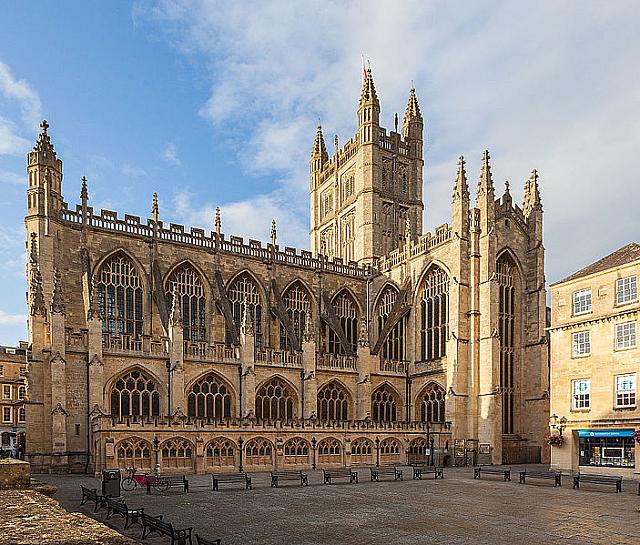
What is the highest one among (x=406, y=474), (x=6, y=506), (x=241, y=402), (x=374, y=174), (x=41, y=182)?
(x=374, y=174)

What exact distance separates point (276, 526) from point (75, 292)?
26.4 metres

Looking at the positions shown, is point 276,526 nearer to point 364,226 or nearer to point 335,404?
point 335,404

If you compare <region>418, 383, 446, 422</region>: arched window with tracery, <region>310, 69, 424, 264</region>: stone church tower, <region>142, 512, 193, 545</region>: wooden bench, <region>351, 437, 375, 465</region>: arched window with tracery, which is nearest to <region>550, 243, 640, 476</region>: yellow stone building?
<region>351, 437, 375, 465</region>: arched window with tracery

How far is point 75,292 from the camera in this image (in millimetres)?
37125

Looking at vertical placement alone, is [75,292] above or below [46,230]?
below

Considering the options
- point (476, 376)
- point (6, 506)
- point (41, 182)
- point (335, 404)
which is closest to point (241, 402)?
point (335, 404)

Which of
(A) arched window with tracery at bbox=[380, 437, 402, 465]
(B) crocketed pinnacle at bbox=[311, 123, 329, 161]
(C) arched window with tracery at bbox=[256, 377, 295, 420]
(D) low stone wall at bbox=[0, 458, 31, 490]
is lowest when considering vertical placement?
(A) arched window with tracery at bbox=[380, 437, 402, 465]

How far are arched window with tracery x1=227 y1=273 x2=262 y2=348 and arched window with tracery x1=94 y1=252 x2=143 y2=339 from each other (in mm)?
7128

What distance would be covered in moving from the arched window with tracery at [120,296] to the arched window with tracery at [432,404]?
20.7 meters

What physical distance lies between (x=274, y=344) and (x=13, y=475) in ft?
115

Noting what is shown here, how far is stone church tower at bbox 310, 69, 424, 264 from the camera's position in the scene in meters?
56.3

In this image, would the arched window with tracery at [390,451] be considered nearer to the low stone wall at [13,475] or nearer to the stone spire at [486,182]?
the stone spire at [486,182]

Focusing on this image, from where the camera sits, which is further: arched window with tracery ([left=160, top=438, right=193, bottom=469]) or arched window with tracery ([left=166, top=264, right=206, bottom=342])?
arched window with tracery ([left=166, top=264, right=206, bottom=342])

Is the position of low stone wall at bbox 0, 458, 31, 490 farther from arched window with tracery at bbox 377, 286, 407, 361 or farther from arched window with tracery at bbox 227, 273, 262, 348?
→ arched window with tracery at bbox 377, 286, 407, 361
